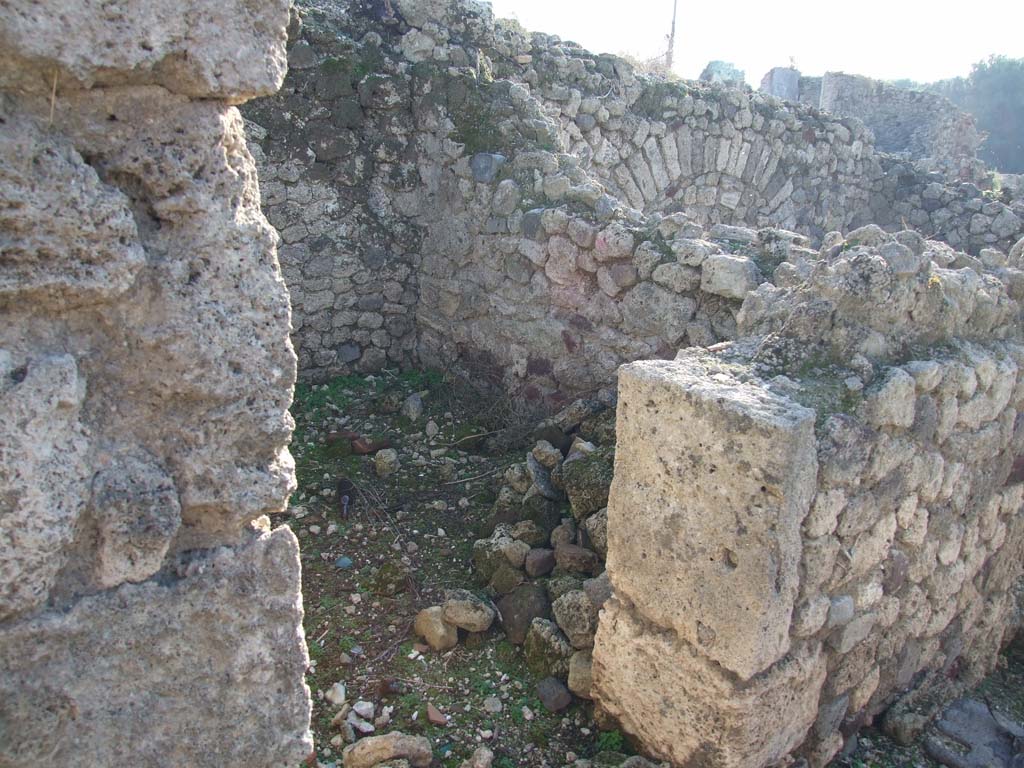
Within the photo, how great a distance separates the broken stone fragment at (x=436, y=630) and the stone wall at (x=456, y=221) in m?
1.71

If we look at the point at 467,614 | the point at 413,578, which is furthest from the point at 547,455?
the point at 467,614

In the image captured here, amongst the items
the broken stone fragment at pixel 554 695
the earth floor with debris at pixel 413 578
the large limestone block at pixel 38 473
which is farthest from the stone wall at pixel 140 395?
the broken stone fragment at pixel 554 695

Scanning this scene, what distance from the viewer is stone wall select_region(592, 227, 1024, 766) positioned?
2277 millimetres

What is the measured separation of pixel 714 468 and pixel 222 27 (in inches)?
65.4

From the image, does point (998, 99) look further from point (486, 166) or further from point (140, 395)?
point (140, 395)

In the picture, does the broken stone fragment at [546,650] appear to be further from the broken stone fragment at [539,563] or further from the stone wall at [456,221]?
the stone wall at [456,221]

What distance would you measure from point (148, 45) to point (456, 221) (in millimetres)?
4169

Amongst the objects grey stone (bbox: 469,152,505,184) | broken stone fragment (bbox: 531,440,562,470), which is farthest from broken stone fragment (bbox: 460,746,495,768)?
grey stone (bbox: 469,152,505,184)

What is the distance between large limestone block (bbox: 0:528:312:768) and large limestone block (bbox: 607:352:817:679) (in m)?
1.26

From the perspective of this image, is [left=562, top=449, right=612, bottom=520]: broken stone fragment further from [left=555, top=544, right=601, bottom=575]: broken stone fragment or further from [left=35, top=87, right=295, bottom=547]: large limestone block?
[left=35, top=87, right=295, bottom=547]: large limestone block

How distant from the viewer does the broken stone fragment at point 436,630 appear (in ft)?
10.6

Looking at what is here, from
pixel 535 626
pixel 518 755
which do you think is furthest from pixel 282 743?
pixel 535 626

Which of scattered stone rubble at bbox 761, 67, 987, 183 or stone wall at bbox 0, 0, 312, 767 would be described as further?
scattered stone rubble at bbox 761, 67, 987, 183

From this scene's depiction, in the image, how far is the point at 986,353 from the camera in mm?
2930
